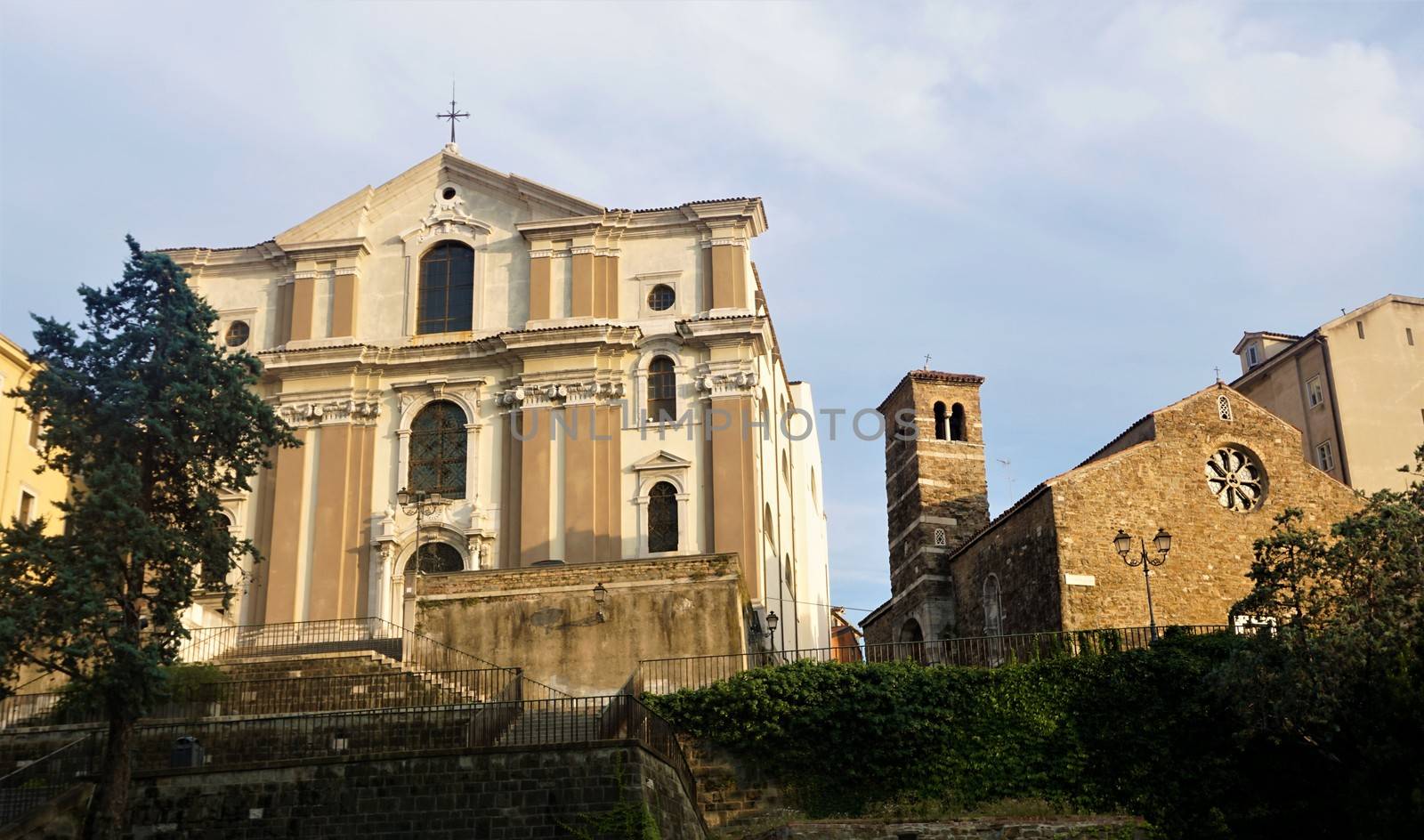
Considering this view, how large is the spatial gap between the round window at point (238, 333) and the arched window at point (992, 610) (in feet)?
65.5

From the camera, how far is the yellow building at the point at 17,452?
38125 millimetres

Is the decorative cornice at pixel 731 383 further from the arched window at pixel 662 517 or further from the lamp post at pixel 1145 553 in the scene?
the lamp post at pixel 1145 553

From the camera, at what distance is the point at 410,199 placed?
41938 mm

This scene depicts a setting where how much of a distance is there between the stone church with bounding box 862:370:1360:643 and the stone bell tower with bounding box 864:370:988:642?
102 inches

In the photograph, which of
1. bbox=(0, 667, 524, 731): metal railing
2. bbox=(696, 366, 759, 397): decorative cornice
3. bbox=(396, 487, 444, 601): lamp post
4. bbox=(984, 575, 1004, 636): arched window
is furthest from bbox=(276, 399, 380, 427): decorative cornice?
bbox=(984, 575, 1004, 636): arched window

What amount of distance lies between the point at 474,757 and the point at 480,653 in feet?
24.4

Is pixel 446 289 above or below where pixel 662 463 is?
above

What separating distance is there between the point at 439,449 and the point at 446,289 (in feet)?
14.4

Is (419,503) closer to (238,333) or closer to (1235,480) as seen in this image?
(238,333)

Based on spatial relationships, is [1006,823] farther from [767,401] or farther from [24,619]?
[767,401]

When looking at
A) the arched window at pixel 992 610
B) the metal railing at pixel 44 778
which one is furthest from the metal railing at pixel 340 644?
the arched window at pixel 992 610

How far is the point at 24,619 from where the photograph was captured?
24078mm

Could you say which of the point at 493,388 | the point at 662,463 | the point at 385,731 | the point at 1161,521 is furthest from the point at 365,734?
the point at 1161,521

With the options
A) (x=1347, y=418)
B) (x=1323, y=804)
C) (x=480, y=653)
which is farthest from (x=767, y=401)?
(x=1323, y=804)
